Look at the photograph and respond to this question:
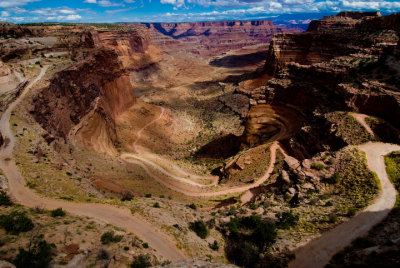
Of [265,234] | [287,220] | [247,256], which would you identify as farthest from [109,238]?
[287,220]

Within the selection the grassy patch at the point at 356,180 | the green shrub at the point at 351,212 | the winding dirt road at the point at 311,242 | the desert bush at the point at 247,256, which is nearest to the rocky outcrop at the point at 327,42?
the grassy patch at the point at 356,180

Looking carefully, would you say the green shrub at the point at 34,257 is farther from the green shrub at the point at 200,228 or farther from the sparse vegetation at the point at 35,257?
the green shrub at the point at 200,228

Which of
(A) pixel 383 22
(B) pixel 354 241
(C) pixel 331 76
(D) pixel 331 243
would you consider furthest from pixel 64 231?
(A) pixel 383 22

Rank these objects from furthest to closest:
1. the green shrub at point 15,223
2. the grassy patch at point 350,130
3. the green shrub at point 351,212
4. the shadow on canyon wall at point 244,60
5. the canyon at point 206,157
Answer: the shadow on canyon wall at point 244,60
the grassy patch at point 350,130
the canyon at point 206,157
the green shrub at point 351,212
the green shrub at point 15,223

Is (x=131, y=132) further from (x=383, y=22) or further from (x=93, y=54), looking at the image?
(x=383, y=22)

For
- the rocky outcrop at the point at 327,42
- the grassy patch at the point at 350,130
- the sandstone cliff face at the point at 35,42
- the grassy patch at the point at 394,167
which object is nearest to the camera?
the grassy patch at the point at 394,167

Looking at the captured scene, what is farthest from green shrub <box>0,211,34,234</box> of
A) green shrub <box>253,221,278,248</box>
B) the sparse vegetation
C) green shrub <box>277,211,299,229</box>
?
green shrub <box>277,211,299,229</box>

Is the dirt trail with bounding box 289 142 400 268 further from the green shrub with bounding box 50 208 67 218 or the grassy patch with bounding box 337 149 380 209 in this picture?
the green shrub with bounding box 50 208 67 218
